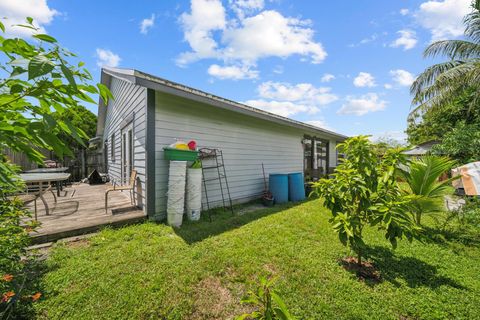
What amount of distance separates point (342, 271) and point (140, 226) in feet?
11.9

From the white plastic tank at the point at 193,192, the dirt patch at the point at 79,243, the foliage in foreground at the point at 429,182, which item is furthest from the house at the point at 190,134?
the foliage in foreground at the point at 429,182

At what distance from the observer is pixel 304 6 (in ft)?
18.8

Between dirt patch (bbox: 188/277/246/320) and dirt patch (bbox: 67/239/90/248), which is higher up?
dirt patch (bbox: 67/239/90/248)

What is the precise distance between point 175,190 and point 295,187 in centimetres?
441

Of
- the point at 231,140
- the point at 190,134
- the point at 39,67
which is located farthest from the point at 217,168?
the point at 39,67

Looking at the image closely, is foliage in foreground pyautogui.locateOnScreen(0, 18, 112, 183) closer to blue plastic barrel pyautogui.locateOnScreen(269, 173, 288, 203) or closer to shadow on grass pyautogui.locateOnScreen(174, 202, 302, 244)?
shadow on grass pyautogui.locateOnScreen(174, 202, 302, 244)

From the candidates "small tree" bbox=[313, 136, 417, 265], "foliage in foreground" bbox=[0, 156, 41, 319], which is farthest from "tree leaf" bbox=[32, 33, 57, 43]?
"small tree" bbox=[313, 136, 417, 265]

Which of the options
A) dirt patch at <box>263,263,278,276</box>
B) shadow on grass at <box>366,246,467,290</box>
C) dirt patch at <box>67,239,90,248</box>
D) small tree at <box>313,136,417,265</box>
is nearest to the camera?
small tree at <box>313,136,417,265</box>

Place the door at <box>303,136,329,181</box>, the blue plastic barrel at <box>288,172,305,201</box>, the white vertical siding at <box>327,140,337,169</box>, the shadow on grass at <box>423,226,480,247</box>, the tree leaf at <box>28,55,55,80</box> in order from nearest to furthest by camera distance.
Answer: the tree leaf at <box>28,55,55,80</box> < the shadow on grass at <box>423,226,480,247</box> < the blue plastic barrel at <box>288,172,305,201</box> < the door at <box>303,136,329,181</box> < the white vertical siding at <box>327,140,337,169</box>

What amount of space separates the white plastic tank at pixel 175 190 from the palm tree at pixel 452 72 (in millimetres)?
11009

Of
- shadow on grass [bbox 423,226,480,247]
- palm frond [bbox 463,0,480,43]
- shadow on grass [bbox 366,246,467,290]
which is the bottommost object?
shadow on grass [bbox 366,246,467,290]

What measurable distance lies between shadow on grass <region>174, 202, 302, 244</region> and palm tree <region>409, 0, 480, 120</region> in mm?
8803

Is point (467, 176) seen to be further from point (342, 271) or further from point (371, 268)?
point (342, 271)

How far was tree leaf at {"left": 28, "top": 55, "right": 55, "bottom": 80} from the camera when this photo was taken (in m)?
0.49
